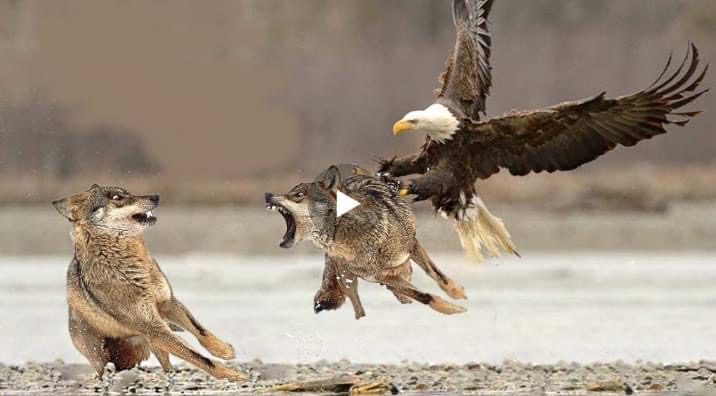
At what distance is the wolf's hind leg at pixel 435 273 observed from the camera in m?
5.86

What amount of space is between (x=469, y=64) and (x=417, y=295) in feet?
3.35

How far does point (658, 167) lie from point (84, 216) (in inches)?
286

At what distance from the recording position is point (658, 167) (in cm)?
1203

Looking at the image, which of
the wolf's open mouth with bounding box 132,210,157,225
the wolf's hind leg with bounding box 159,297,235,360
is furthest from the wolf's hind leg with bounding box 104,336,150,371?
the wolf's open mouth with bounding box 132,210,157,225

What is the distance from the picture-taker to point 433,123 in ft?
18.5

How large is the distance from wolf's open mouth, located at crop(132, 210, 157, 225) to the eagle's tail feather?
1163mm

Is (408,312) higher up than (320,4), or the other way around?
(320,4)

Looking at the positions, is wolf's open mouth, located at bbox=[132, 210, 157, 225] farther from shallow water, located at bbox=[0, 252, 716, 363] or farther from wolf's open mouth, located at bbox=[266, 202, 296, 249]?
shallow water, located at bbox=[0, 252, 716, 363]

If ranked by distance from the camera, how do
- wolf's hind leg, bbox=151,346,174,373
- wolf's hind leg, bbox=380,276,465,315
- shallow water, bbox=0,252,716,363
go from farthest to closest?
shallow water, bbox=0,252,716,363 < wolf's hind leg, bbox=151,346,174,373 < wolf's hind leg, bbox=380,276,465,315

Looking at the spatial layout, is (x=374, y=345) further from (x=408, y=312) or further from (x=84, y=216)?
(x=84, y=216)

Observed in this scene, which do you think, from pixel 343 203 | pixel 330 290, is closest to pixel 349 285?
pixel 330 290

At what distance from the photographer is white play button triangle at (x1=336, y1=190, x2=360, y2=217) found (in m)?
5.51

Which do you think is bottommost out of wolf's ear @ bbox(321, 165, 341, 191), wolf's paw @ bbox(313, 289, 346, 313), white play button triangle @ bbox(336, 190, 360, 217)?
wolf's paw @ bbox(313, 289, 346, 313)

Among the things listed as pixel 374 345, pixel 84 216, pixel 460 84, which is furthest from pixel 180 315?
pixel 374 345
